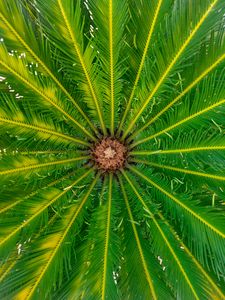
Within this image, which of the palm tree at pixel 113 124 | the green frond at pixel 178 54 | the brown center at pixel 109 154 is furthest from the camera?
the brown center at pixel 109 154

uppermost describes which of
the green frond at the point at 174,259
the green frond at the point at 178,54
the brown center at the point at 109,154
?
the green frond at the point at 178,54

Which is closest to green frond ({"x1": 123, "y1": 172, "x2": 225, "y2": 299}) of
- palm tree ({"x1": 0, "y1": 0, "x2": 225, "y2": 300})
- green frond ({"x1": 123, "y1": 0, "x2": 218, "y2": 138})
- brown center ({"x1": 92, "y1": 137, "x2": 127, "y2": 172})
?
palm tree ({"x1": 0, "y1": 0, "x2": 225, "y2": 300})

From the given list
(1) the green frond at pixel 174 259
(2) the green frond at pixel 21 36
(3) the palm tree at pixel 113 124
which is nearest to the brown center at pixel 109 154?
(3) the palm tree at pixel 113 124

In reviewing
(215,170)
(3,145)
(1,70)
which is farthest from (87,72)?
(215,170)

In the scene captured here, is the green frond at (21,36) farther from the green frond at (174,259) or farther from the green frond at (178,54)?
the green frond at (174,259)

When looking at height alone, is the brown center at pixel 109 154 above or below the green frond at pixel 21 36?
below

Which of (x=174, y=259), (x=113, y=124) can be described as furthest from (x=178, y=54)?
(x=174, y=259)

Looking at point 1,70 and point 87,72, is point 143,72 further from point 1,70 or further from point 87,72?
point 1,70

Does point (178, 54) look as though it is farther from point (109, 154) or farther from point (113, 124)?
point (109, 154)
